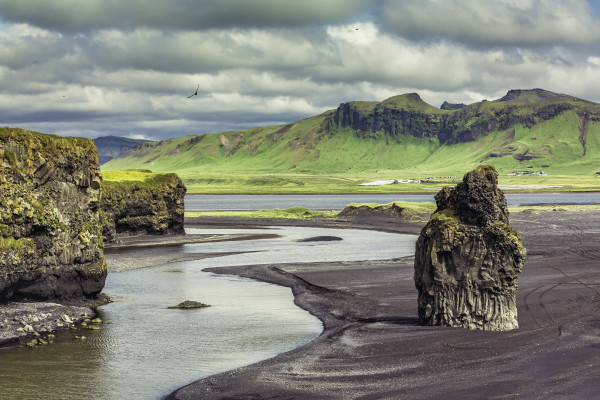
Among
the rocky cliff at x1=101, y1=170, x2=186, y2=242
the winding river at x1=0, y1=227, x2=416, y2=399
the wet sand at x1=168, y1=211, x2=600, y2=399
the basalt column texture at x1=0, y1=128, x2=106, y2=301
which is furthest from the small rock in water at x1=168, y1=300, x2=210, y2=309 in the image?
the rocky cliff at x1=101, y1=170, x2=186, y2=242

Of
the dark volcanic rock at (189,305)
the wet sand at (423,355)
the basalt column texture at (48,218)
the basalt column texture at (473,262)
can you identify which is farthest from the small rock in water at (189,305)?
the basalt column texture at (473,262)

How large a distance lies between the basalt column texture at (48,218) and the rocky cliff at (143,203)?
167 ft

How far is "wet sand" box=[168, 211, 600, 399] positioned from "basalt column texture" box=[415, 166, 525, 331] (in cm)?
98

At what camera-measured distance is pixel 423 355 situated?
1207 inches

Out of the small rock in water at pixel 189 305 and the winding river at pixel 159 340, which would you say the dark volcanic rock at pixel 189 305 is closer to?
the small rock in water at pixel 189 305

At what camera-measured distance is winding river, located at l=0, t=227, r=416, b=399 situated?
28.5 m

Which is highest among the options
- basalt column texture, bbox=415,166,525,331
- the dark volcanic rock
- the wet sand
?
basalt column texture, bbox=415,166,525,331

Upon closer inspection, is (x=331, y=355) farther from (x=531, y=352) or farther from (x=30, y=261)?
(x=30, y=261)

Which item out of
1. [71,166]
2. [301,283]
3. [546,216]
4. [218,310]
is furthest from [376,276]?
[546,216]

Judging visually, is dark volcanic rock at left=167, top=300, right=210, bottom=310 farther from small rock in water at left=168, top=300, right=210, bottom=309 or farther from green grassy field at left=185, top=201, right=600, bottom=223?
green grassy field at left=185, top=201, right=600, bottom=223

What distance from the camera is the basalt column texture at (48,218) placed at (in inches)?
1590

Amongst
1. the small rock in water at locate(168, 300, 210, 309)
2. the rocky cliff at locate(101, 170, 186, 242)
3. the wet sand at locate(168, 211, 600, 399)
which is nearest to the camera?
the wet sand at locate(168, 211, 600, 399)

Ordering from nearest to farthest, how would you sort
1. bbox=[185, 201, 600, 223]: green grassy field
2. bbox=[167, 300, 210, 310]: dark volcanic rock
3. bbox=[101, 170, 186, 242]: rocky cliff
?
bbox=[167, 300, 210, 310]: dark volcanic rock < bbox=[101, 170, 186, 242]: rocky cliff < bbox=[185, 201, 600, 223]: green grassy field

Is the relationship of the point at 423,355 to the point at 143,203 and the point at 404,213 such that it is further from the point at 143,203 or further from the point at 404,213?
the point at 404,213
